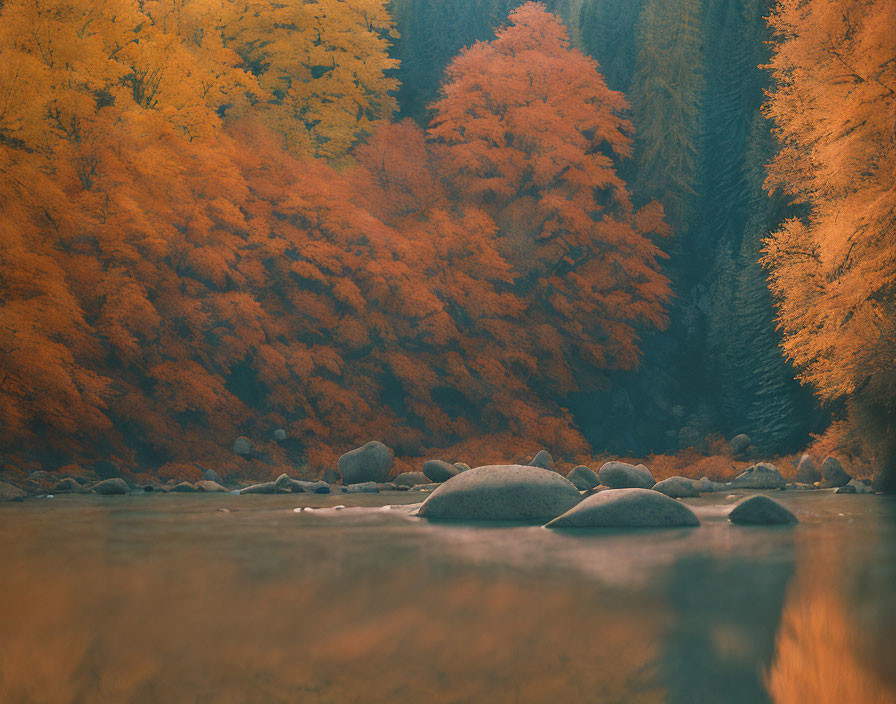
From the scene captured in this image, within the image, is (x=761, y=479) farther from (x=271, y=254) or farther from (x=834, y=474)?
(x=271, y=254)

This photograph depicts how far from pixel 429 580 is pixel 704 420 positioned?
15.1 m

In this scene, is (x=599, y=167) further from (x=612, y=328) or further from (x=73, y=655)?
(x=73, y=655)

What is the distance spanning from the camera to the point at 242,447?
44.9ft

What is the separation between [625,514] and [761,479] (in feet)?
24.5

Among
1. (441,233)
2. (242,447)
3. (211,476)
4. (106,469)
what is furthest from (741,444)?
(106,469)

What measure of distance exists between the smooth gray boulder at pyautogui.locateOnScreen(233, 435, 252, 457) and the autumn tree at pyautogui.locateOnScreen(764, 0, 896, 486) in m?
8.77

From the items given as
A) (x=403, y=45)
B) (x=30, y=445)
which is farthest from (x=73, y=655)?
(x=403, y=45)

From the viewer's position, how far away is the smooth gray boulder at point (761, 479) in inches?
482

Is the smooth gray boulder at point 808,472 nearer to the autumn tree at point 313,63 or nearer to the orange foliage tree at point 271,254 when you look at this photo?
the orange foliage tree at point 271,254

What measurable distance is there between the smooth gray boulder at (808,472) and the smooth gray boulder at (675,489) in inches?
129

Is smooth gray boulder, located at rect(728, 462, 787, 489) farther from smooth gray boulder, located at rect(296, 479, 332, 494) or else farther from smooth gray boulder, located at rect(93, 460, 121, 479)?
smooth gray boulder, located at rect(93, 460, 121, 479)

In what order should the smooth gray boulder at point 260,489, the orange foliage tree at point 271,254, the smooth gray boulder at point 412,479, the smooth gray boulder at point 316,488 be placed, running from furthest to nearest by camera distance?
the smooth gray boulder at point 412,479
the orange foliage tree at point 271,254
the smooth gray boulder at point 316,488
the smooth gray boulder at point 260,489

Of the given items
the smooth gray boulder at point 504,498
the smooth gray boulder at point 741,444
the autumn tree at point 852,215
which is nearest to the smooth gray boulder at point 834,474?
the autumn tree at point 852,215

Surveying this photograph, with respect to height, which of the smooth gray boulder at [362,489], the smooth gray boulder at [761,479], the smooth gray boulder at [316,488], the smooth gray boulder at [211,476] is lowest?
the smooth gray boulder at [761,479]
